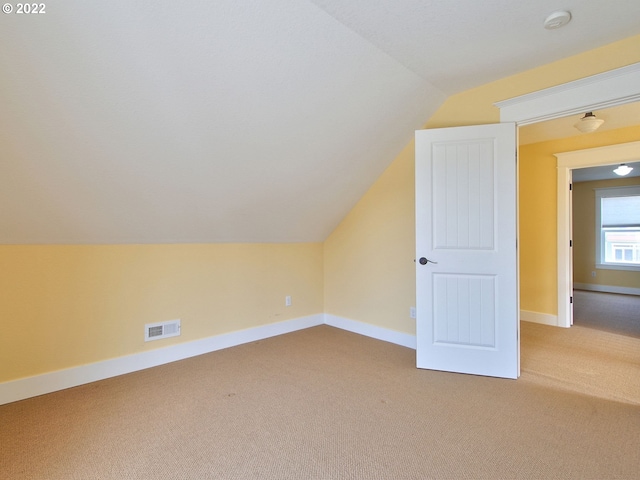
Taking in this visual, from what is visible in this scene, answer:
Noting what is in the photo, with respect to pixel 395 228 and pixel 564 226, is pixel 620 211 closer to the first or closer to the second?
pixel 564 226

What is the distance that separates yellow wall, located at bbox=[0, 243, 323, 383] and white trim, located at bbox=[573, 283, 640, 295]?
→ 6.71 metres

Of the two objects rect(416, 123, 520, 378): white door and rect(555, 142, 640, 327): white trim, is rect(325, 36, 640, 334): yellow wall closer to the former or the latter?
rect(555, 142, 640, 327): white trim

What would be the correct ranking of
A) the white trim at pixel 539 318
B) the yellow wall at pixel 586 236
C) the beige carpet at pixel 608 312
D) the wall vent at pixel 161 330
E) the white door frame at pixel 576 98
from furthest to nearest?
the yellow wall at pixel 586 236 → the white trim at pixel 539 318 → the beige carpet at pixel 608 312 → the wall vent at pixel 161 330 → the white door frame at pixel 576 98

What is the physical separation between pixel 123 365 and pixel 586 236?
844 cm

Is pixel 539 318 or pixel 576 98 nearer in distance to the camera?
pixel 576 98

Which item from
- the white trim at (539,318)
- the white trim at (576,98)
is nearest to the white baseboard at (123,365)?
the white trim at (576,98)

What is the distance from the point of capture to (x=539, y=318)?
4.15 m

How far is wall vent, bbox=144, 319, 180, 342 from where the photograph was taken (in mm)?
2791

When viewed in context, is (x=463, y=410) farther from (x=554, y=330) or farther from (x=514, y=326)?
(x=554, y=330)

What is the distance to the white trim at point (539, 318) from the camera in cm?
401

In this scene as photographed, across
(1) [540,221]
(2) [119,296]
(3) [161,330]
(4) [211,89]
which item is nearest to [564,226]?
(1) [540,221]

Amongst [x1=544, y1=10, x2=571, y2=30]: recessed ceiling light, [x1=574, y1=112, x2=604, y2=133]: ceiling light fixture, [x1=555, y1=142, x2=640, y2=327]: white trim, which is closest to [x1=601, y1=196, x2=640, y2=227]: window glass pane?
[x1=555, y1=142, x2=640, y2=327]: white trim

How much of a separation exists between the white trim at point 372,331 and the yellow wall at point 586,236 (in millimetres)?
5873

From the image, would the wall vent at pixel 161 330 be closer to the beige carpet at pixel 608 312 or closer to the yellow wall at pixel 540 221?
the yellow wall at pixel 540 221
